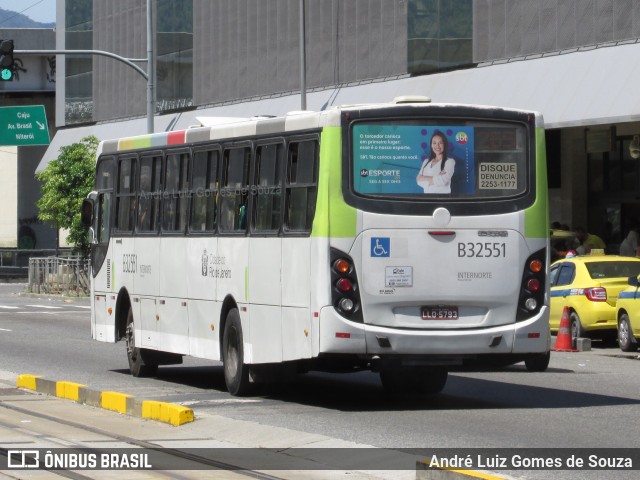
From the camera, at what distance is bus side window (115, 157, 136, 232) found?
19594 millimetres

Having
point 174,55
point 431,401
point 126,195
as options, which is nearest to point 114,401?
point 431,401

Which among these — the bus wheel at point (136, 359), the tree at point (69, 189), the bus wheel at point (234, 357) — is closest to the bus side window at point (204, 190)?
the bus wheel at point (234, 357)

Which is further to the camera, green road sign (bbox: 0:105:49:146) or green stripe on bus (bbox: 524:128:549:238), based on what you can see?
green road sign (bbox: 0:105:49:146)

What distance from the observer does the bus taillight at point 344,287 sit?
14383 mm

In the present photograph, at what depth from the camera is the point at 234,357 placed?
16.5 meters

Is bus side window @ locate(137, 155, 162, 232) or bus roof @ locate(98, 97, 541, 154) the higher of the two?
bus roof @ locate(98, 97, 541, 154)

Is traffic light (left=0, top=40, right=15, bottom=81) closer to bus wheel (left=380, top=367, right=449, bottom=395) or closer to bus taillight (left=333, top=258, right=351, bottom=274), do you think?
bus wheel (left=380, top=367, right=449, bottom=395)

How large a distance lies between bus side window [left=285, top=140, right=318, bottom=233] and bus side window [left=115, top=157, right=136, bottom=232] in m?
4.67

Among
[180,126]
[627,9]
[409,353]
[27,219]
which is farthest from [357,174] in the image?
[27,219]

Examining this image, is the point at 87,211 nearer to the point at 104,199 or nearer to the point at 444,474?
the point at 104,199

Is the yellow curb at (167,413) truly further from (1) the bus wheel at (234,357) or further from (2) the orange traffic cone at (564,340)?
(2) the orange traffic cone at (564,340)

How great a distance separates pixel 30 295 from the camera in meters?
51.3

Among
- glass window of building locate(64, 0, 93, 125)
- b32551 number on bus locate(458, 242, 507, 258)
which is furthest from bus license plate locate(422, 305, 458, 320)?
glass window of building locate(64, 0, 93, 125)

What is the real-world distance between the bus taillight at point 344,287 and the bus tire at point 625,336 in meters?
9.81
